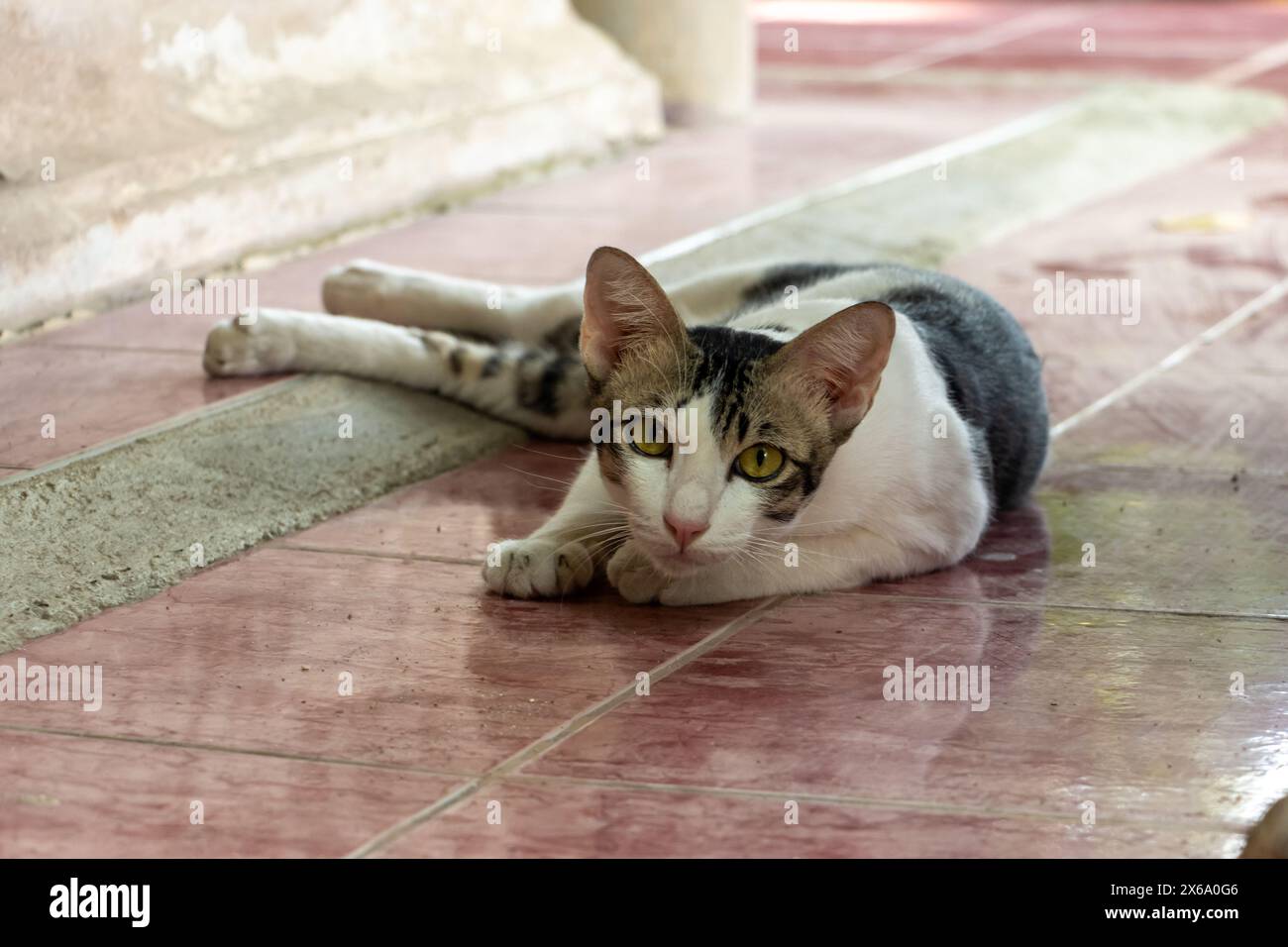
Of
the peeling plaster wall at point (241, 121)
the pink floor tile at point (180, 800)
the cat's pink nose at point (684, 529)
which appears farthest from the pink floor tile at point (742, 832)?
the peeling plaster wall at point (241, 121)

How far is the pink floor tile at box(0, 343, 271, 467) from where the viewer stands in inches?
152

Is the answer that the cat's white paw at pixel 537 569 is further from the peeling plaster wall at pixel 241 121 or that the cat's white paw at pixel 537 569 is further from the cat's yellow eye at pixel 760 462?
the peeling plaster wall at pixel 241 121

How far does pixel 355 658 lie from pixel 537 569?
1.39 ft

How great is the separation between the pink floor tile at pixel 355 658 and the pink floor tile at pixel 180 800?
2.6 inches

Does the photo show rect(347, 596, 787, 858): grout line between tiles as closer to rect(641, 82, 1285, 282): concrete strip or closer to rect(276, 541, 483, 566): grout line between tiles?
rect(276, 541, 483, 566): grout line between tiles

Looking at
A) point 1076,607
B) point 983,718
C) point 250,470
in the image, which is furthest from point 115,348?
point 983,718

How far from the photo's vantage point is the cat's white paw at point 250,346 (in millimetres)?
4305

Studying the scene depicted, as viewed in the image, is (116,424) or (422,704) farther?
(116,424)

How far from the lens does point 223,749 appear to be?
2676mm

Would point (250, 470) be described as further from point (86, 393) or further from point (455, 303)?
point (455, 303)
